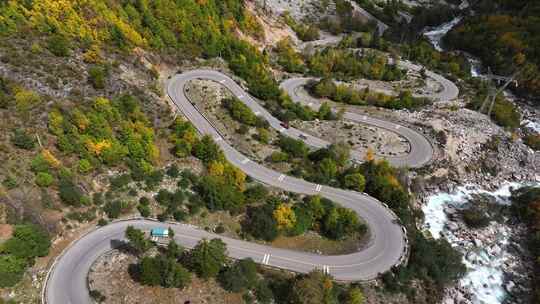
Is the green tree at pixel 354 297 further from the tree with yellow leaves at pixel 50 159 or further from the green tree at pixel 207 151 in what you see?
the tree with yellow leaves at pixel 50 159

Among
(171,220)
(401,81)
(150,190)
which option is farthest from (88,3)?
(401,81)

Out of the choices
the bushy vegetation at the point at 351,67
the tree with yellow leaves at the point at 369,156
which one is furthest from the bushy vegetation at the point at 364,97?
the tree with yellow leaves at the point at 369,156

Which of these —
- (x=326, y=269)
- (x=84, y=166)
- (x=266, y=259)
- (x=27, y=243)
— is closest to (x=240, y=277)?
(x=266, y=259)

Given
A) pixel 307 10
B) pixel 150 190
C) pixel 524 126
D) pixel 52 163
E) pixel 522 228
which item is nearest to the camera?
pixel 52 163

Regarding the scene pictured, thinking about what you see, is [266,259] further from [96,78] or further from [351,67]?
[351,67]

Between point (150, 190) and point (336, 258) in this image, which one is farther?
point (150, 190)

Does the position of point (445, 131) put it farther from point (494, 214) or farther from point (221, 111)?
point (221, 111)

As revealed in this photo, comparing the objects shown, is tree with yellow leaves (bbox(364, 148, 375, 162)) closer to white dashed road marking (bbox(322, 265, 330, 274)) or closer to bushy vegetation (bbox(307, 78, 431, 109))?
bushy vegetation (bbox(307, 78, 431, 109))
